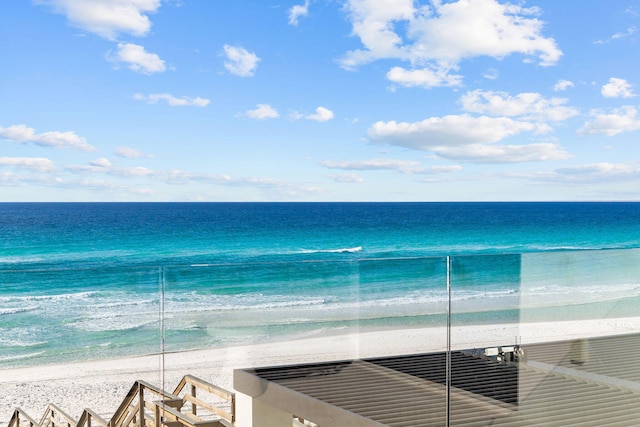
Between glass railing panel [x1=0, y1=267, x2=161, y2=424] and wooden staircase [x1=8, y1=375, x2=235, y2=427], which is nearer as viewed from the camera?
glass railing panel [x1=0, y1=267, x2=161, y2=424]

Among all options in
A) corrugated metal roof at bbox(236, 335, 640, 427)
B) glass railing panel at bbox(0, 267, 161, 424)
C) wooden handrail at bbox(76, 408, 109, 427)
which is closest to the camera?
glass railing panel at bbox(0, 267, 161, 424)

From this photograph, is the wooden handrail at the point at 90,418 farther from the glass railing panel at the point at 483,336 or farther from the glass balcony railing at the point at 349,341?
the glass railing panel at the point at 483,336

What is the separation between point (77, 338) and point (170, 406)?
0.40 meters

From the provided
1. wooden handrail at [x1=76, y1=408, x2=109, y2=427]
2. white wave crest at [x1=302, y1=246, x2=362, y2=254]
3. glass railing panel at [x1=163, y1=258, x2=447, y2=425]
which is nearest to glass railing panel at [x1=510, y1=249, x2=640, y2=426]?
glass railing panel at [x1=163, y1=258, x2=447, y2=425]

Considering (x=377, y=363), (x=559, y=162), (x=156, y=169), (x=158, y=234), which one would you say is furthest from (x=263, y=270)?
(x=559, y=162)

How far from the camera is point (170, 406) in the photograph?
2.48 meters

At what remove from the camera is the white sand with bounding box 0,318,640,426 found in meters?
2.32

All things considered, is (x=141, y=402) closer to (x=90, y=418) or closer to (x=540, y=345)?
(x=90, y=418)

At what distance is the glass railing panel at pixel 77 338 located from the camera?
228 centimetres

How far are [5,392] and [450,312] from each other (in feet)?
5.06

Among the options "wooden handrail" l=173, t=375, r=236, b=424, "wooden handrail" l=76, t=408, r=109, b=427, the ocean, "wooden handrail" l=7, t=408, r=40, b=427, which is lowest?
"wooden handrail" l=76, t=408, r=109, b=427

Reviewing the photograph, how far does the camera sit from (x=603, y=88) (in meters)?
46.5

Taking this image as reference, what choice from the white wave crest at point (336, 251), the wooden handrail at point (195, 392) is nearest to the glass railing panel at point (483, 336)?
the wooden handrail at point (195, 392)

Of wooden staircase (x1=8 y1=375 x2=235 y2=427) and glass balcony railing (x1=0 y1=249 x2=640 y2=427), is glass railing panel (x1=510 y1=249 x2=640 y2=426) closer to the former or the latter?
glass balcony railing (x1=0 y1=249 x2=640 y2=427)
